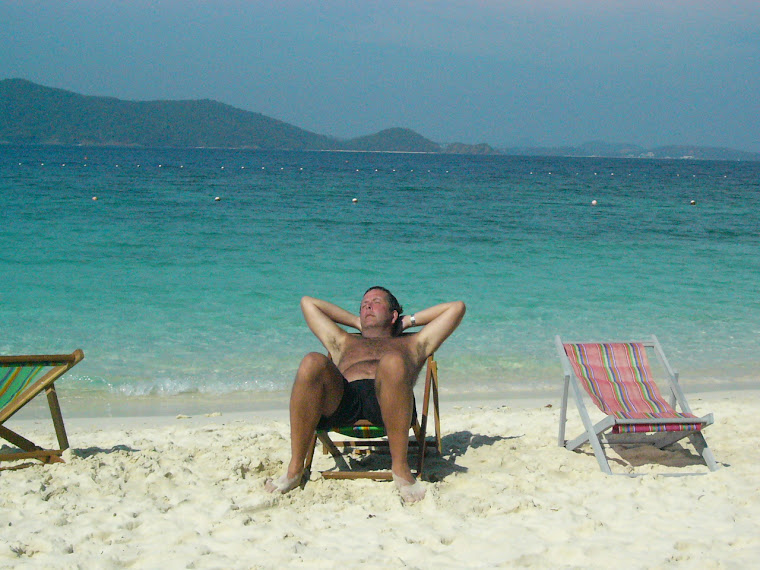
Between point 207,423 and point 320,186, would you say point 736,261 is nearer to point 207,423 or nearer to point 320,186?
point 207,423

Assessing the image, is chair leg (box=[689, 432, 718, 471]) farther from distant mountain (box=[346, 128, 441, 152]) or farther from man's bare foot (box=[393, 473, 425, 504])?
distant mountain (box=[346, 128, 441, 152])

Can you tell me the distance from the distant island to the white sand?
146639mm

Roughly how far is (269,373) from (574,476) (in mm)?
3471

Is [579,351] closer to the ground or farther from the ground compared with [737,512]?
farther from the ground

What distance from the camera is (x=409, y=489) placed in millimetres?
3498

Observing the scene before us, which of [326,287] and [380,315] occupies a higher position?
[380,315]

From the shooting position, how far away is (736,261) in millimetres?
13734

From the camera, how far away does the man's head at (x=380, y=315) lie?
4.08 m

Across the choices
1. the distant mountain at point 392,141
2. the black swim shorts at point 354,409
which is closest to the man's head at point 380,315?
the black swim shorts at point 354,409

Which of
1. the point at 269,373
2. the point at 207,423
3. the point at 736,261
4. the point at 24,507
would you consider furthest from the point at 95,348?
the point at 736,261

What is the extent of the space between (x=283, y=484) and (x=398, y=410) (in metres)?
0.66

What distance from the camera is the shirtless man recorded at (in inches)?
137

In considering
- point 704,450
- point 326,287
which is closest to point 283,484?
point 704,450

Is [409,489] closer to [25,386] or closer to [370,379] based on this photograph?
[370,379]
